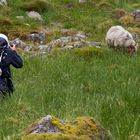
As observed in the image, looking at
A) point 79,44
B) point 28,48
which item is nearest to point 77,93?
point 79,44

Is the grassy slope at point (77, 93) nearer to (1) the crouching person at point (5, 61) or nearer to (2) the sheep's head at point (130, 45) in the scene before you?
→ (1) the crouching person at point (5, 61)

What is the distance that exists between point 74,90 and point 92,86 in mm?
1109

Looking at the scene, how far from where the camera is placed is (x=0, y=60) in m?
9.21

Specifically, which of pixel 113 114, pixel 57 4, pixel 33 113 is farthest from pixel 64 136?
pixel 57 4

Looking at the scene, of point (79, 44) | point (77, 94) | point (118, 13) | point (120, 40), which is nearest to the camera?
point (77, 94)

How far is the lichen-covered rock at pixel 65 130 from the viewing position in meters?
4.49

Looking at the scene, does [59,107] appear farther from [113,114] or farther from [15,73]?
[15,73]

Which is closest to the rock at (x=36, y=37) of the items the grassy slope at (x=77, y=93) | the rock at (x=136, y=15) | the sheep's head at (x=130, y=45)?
the sheep's head at (x=130, y=45)

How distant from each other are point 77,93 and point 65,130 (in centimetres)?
437

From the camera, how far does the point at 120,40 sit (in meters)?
17.9

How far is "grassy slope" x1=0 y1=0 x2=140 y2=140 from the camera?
6.41 metres

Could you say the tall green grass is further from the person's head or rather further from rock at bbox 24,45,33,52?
rock at bbox 24,45,33,52

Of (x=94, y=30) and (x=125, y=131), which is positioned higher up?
(x=125, y=131)

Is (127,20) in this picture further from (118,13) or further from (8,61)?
(8,61)
